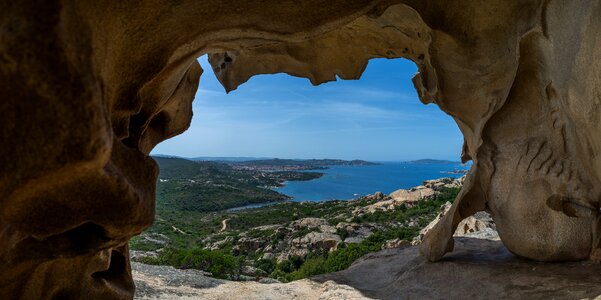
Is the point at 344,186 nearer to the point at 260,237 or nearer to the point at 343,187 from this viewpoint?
the point at 343,187

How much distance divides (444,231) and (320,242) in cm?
1137

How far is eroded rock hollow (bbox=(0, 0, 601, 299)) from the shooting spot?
142 centimetres

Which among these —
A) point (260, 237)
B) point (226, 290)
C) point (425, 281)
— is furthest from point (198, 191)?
point (425, 281)

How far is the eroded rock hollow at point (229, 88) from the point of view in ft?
4.67

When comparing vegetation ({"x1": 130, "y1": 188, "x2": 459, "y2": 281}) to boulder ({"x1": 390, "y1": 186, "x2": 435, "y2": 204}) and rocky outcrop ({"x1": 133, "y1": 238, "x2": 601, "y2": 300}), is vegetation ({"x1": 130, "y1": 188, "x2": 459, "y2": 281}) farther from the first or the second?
rocky outcrop ({"x1": 133, "y1": 238, "x2": 601, "y2": 300})

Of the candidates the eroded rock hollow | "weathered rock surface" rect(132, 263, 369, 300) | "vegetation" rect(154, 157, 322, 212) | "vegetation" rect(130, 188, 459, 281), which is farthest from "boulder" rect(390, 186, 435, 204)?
"vegetation" rect(154, 157, 322, 212)

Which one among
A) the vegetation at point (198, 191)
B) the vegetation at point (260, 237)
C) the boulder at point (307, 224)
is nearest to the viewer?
the vegetation at point (260, 237)

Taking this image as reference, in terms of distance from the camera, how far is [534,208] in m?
4.27

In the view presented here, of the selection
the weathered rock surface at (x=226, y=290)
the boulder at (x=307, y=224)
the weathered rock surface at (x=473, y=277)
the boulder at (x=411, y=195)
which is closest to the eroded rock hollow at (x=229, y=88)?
the weathered rock surface at (x=473, y=277)

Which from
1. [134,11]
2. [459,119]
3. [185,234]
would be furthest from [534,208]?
[185,234]

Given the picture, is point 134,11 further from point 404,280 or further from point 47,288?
point 404,280

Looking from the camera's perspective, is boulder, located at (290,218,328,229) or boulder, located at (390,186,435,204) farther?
boulder, located at (390,186,435,204)

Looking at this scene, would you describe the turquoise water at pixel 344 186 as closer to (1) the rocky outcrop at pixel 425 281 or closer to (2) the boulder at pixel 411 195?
(2) the boulder at pixel 411 195

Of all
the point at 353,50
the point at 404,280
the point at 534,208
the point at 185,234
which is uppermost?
the point at 353,50
